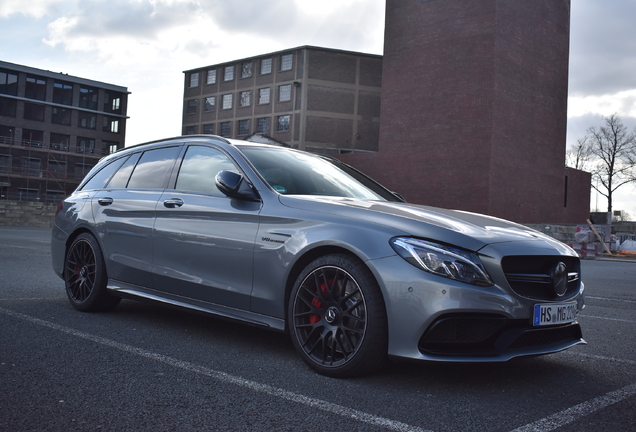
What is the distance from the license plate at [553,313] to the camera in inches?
141

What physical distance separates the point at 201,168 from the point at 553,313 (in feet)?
9.62

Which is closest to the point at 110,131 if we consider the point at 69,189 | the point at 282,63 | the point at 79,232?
the point at 69,189

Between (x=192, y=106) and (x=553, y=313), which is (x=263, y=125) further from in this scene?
(x=553, y=313)

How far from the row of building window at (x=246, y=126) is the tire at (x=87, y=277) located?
52.2m

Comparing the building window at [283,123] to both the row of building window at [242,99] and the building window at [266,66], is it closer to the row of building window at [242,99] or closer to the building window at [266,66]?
the row of building window at [242,99]

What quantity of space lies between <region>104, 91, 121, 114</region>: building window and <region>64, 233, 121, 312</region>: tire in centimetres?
7322

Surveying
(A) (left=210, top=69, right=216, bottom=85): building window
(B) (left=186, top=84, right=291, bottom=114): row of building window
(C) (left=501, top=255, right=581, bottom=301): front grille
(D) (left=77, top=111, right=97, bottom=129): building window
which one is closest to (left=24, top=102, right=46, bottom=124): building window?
(D) (left=77, top=111, right=97, bottom=129): building window

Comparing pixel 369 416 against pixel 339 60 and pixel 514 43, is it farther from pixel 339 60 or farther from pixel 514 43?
pixel 339 60

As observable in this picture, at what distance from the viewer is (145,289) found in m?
5.19

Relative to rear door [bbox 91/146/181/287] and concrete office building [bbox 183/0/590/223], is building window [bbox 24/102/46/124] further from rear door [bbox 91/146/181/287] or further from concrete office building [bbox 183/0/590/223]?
rear door [bbox 91/146/181/287]

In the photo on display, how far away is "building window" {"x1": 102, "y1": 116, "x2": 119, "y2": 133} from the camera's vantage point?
243 feet

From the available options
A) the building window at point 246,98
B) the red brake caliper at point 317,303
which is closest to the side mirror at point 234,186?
the red brake caliper at point 317,303

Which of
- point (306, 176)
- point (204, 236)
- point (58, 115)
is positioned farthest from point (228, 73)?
point (204, 236)

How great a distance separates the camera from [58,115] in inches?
2763
